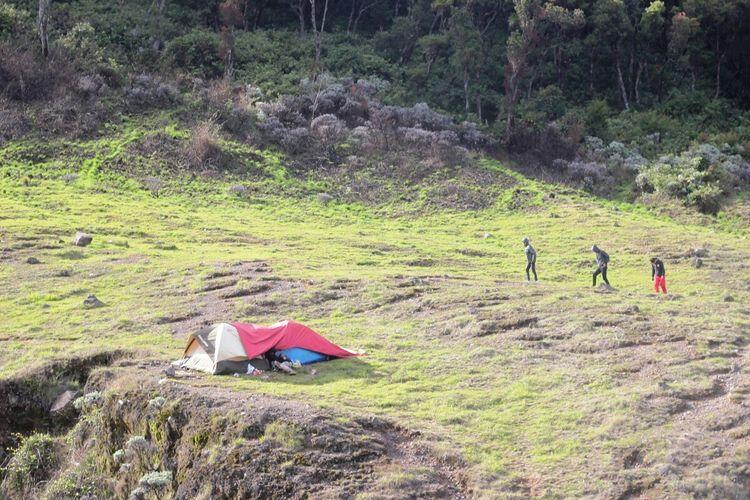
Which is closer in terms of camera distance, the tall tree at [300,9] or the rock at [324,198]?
the rock at [324,198]

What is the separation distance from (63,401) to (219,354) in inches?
139

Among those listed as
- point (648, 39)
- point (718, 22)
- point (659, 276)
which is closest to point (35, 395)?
point (659, 276)

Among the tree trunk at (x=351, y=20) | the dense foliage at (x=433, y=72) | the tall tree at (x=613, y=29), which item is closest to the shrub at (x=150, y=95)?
the dense foliage at (x=433, y=72)

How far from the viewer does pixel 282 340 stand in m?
19.4

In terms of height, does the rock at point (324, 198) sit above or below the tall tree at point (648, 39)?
below

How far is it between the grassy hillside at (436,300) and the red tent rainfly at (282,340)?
515 millimetres

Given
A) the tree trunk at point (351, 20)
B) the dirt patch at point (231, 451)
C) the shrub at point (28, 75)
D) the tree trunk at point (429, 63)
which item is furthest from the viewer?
the tree trunk at point (351, 20)

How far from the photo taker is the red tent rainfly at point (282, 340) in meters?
19.2

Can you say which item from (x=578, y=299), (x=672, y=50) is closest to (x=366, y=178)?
(x=578, y=299)

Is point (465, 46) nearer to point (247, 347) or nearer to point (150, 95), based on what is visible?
point (150, 95)

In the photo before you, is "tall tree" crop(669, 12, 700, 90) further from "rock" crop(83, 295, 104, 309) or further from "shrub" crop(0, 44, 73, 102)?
"rock" crop(83, 295, 104, 309)

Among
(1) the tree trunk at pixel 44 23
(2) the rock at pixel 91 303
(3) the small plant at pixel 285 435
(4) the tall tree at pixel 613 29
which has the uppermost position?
(4) the tall tree at pixel 613 29

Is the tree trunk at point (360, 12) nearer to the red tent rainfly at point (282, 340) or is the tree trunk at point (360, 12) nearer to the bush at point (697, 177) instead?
the bush at point (697, 177)

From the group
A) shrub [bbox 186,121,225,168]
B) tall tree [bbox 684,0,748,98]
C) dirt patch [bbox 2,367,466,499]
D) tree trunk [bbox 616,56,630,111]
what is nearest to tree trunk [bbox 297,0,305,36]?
shrub [bbox 186,121,225,168]
